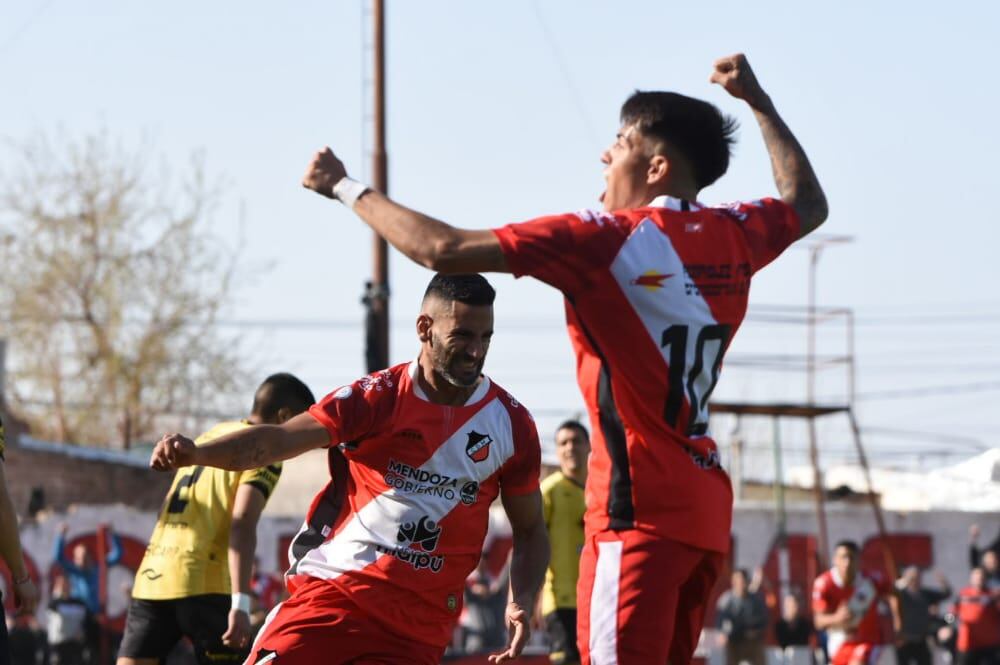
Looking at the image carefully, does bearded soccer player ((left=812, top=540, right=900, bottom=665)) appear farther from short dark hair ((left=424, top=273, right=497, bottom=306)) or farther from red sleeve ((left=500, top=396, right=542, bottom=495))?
short dark hair ((left=424, top=273, right=497, bottom=306))

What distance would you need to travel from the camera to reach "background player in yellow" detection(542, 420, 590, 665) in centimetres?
1242

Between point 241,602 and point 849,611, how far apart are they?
10.3 m

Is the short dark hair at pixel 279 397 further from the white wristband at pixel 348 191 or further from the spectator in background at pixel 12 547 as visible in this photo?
the white wristband at pixel 348 191

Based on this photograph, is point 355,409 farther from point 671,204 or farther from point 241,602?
point 241,602

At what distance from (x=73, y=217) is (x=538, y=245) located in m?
36.4

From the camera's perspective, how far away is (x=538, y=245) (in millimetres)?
4375

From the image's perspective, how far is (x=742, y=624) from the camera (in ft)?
75.4

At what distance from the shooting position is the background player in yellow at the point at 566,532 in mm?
12422

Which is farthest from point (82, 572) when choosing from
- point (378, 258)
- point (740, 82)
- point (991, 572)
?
point (740, 82)

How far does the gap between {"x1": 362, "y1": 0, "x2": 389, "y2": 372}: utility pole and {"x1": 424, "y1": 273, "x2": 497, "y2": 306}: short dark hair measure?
14.8m

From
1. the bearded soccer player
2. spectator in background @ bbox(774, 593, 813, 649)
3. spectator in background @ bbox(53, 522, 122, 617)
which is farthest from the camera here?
spectator in background @ bbox(53, 522, 122, 617)

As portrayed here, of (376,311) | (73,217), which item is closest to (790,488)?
(73,217)

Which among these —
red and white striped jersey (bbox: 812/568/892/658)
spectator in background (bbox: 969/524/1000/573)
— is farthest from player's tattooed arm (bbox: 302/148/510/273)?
spectator in background (bbox: 969/524/1000/573)

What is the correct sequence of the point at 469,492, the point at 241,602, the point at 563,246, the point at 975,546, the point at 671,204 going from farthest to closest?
the point at 975,546, the point at 241,602, the point at 469,492, the point at 671,204, the point at 563,246
